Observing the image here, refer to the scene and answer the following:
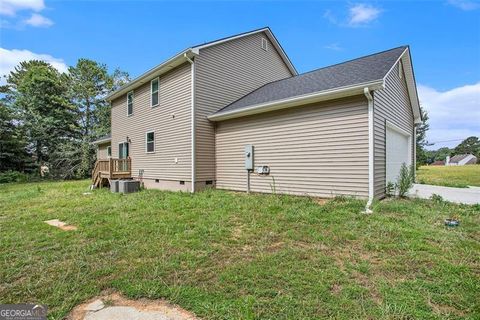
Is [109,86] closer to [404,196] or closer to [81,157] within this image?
[81,157]

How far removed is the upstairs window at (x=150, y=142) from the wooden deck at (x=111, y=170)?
60.9 inches

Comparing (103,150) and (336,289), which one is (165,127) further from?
(103,150)

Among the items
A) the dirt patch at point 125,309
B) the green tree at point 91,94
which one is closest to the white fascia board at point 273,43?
the dirt patch at point 125,309

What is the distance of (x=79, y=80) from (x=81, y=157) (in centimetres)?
745

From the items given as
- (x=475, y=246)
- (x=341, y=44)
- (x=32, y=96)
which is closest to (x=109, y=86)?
(x=32, y=96)

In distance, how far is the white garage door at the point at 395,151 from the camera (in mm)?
7711

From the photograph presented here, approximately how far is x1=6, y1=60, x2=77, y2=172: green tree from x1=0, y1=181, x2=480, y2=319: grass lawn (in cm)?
2036

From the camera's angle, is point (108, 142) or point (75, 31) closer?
point (75, 31)

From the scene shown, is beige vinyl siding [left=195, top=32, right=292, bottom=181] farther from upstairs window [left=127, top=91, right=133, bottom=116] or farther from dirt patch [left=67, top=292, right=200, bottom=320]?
dirt patch [left=67, top=292, right=200, bottom=320]

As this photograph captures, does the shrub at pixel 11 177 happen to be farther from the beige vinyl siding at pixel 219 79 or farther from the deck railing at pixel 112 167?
the beige vinyl siding at pixel 219 79

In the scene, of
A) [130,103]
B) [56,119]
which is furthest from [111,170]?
[56,119]

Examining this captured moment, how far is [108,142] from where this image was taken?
1766 cm

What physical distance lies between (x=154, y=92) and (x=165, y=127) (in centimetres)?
194

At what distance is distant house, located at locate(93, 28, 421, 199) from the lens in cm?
661
